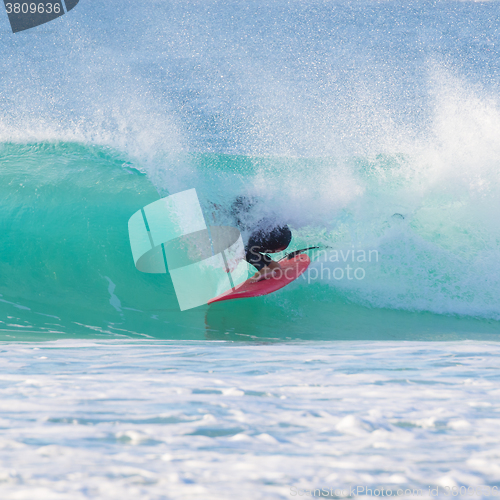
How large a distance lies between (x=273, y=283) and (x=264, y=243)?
1.33ft

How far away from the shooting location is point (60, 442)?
1442mm

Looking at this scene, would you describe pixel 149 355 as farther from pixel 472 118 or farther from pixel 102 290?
pixel 472 118

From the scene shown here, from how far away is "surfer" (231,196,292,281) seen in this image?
14.1 feet

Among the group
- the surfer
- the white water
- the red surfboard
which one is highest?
the surfer

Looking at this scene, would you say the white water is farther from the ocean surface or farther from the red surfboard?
the red surfboard

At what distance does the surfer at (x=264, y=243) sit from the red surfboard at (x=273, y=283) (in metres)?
0.06

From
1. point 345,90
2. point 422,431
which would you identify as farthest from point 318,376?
point 345,90

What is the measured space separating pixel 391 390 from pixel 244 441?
30.7 inches

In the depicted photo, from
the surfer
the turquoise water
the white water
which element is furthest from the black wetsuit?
the white water

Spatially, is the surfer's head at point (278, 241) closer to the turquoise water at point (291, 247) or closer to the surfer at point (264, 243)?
the surfer at point (264, 243)

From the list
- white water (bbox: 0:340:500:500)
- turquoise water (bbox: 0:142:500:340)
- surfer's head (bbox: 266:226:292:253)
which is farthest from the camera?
surfer's head (bbox: 266:226:292:253)
